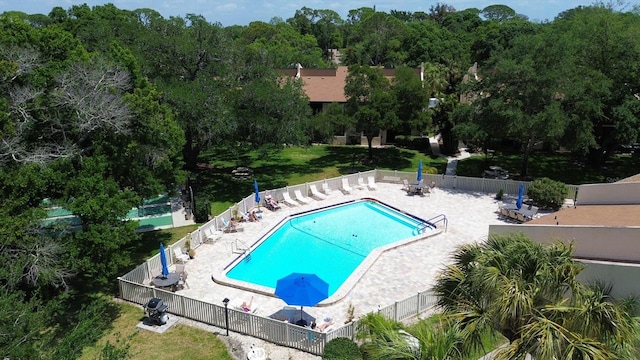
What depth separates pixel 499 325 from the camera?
10219mm

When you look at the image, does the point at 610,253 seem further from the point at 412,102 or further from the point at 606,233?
the point at 412,102

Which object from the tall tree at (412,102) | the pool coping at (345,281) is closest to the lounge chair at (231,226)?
the pool coping at (345,281)

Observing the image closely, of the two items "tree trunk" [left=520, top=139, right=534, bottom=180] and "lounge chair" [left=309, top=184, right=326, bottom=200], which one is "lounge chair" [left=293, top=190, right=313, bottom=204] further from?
"tree trunk" [left=520, top=139, right=534, bottom=180]

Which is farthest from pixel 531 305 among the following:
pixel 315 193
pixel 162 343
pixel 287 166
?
pixel 287 166

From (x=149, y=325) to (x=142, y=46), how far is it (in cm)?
1914

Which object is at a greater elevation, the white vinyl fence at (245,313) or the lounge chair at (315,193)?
the lounge chair at (315,193)

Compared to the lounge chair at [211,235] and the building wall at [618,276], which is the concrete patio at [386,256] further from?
the building wall at [618,276]

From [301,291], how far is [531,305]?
26.2ft

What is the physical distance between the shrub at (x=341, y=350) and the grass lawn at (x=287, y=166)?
1570 cm

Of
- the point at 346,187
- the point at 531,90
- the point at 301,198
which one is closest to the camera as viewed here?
the point at 531,90

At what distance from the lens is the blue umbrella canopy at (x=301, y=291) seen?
15.7 metres

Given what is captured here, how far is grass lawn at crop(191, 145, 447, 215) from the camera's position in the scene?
31.7 m

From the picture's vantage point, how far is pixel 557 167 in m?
35.8

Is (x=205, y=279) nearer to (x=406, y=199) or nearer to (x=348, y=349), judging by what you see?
(x=348, y=349)
